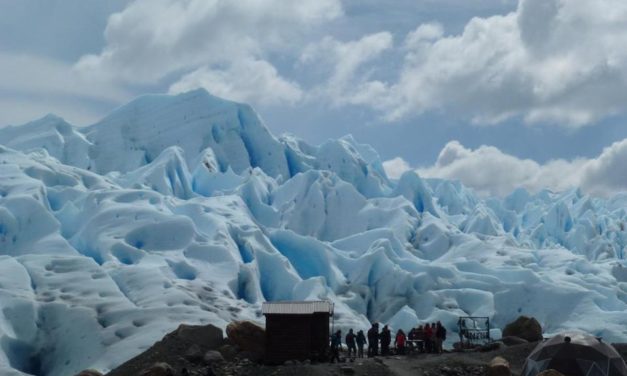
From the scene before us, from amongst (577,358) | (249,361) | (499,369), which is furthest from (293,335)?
(577,358)

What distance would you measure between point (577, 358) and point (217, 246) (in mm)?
25420

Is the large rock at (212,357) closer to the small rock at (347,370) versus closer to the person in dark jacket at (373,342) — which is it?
the small rock at (347,370)

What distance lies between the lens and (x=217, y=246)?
1602 inches

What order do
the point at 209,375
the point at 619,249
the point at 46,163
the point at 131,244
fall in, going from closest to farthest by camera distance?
1. the point at 209,375
2. the point at 131,244
3. the point at 46,163
4. the point at 619,249

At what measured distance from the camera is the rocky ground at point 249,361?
18.1 metres

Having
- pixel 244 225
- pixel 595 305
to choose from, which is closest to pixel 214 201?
pixel 244 225

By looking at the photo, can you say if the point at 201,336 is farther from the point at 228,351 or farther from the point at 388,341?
the point at 388,341

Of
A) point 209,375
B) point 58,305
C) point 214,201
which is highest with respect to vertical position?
point 214,201

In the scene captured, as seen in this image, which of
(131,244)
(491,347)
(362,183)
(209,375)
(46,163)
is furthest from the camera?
(362,183)

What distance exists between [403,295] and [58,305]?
19193 mm

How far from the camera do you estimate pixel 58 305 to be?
32.7 meters

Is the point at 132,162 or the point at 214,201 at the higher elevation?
the point at 132,162

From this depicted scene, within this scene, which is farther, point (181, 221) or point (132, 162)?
point (132, 162)

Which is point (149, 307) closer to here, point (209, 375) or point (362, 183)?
point (209, 375)
